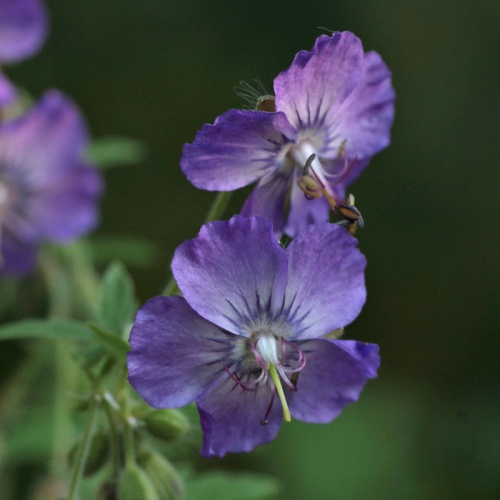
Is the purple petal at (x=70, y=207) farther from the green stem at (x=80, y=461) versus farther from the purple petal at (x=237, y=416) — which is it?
the purple petal at (x=237, y=416)

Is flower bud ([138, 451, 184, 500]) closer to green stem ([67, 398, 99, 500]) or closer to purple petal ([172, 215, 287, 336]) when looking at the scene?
green stem ([67, 398, 99, 500])

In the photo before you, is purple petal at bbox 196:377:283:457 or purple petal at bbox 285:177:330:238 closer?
purple petal at bbox 196:377:283:457

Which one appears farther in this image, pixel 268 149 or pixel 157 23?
pixel 157 23

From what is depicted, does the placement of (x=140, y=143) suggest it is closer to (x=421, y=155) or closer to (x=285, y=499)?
(x=421, y=155)

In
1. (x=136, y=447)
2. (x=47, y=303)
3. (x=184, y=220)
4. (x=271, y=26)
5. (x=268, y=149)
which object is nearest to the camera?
(x=268, y=149)

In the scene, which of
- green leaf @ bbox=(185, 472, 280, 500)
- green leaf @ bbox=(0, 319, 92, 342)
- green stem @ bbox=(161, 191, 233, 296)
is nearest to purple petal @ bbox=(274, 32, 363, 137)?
green stem @ bbox=(161, 191, 233, 296)

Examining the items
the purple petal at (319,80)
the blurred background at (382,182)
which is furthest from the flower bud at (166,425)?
the blurred background at (382,182)

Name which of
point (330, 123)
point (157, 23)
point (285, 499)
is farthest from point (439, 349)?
point (330, 123)
